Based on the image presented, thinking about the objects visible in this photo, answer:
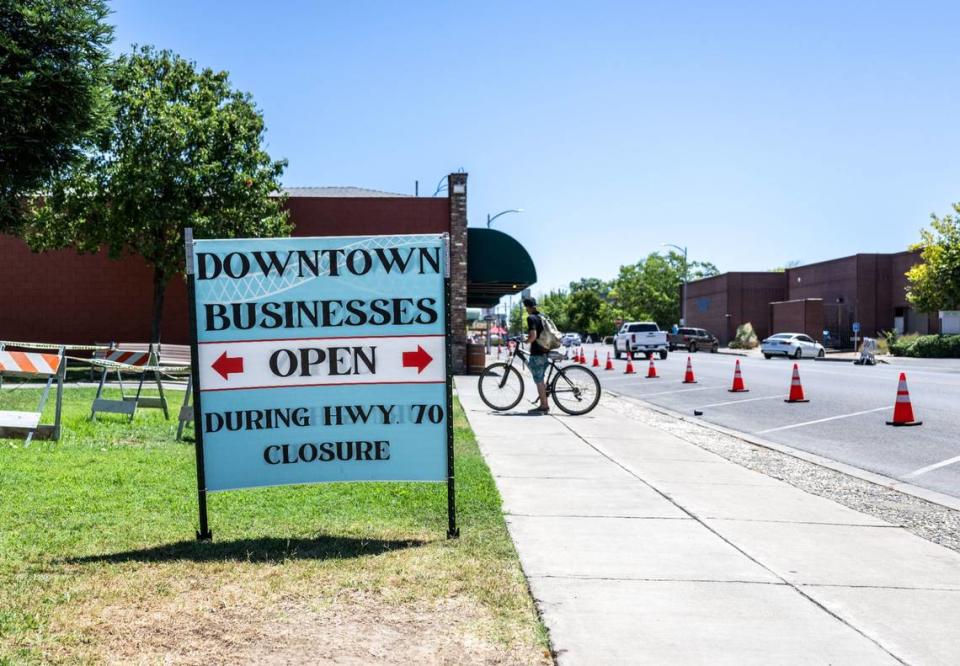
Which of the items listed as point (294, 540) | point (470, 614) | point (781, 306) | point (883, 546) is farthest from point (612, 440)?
point (781, 306)

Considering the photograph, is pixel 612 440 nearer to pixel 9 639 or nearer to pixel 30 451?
pixel 30 451

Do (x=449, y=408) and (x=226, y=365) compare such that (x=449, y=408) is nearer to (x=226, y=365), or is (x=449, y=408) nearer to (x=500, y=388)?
(x=226, y=365)

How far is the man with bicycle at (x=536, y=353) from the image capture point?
43.9 ft

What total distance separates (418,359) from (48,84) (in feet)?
44.6

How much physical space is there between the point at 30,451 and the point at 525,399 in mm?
9457

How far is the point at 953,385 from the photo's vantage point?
20.8 m

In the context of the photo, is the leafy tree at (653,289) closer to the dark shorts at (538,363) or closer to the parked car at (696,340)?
the parked car at (696,340)

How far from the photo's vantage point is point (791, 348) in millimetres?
50469

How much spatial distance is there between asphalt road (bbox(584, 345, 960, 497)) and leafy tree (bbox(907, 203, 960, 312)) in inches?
1035

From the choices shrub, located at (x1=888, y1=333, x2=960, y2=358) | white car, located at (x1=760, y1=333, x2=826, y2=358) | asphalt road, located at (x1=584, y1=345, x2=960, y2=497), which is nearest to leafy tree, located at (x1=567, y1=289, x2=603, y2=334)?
white car, located at (x1=760, y1=333, x2=826, y2=358)

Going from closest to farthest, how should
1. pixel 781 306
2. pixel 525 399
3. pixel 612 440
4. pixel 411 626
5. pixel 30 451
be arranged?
→ pixel 411 626, pixel 30 451, pixel 612 440, pixel 525 399, pixel 781 306

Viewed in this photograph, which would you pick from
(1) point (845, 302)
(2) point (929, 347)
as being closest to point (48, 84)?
(2) point (929, 347)

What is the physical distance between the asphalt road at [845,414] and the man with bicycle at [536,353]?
302cm

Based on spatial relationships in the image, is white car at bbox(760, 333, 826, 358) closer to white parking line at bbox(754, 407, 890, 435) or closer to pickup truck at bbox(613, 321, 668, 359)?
pickup truck at bbox(613, 321, 668, 359)
